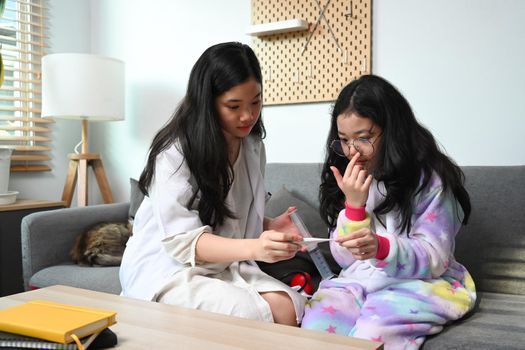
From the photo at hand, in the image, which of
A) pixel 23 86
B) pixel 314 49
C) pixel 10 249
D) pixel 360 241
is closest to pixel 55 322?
pixel 360 241

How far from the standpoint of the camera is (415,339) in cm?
118

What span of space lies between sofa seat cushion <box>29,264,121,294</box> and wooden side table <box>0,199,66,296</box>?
37cm

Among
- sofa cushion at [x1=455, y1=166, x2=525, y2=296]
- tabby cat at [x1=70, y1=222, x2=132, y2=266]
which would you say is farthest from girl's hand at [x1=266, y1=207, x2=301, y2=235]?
tabby cat at [x1=70, y1=222, x2=132, y2=266]

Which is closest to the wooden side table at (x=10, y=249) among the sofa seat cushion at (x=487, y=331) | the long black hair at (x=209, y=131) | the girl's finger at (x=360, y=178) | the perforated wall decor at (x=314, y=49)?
the long black hair at (x=209, y=131)

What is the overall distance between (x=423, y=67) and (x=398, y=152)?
2.78ft

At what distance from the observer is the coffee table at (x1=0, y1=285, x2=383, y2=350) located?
0.91m

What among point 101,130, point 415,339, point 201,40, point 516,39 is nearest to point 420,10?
point 516,39

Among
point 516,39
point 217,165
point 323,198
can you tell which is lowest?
point 323,198

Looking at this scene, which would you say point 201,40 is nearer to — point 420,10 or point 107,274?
point 420,10

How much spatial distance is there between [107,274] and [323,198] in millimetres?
858

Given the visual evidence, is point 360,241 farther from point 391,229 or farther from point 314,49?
point 314,49

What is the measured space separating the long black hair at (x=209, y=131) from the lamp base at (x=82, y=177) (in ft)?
4.54

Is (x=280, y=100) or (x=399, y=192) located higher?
(x=280, y=100)

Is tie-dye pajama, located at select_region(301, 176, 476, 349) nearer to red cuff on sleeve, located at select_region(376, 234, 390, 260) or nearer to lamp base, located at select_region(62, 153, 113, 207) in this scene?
red cuff on sleeve, located at select_region(376, 234, 390, 260)
